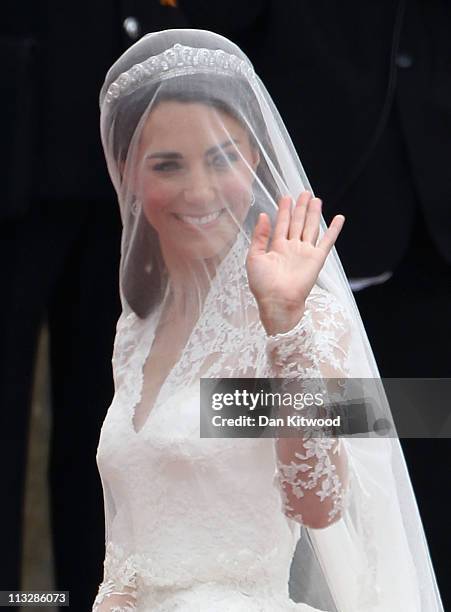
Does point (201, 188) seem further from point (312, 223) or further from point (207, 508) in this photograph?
point (207, 508)

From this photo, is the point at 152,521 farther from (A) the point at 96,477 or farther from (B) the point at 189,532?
(A) the point at 96,477

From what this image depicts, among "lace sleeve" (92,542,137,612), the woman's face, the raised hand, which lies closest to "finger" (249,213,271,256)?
the raised hand

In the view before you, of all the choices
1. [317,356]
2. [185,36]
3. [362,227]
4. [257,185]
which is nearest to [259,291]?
[317,356]

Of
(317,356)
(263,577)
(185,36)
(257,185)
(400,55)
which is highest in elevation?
(400,55)

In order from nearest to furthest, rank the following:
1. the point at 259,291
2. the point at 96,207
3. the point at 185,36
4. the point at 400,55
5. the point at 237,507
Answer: the point at 259,291 < the point at 237,507 < the point at 185,36 < the point at 400,55 < the point at 96,207

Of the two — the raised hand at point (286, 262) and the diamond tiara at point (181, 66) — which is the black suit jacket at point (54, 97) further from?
the raised hand at point (286, 262)

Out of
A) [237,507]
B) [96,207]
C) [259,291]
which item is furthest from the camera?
[96,207]

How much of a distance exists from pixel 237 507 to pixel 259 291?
1.22ft

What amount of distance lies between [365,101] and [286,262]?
1.07 meters

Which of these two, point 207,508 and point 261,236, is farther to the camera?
point 207,508

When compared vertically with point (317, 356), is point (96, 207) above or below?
above

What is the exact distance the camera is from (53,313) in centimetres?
335

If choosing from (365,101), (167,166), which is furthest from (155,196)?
(365,101)

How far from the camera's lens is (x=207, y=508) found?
2.16 meters
